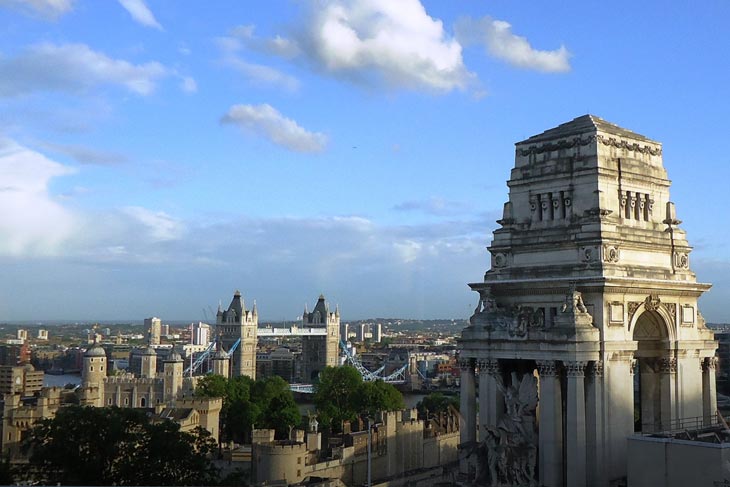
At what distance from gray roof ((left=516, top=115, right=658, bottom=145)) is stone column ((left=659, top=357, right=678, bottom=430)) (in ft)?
37.0

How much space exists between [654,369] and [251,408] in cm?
5994

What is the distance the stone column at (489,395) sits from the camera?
42.3 meters

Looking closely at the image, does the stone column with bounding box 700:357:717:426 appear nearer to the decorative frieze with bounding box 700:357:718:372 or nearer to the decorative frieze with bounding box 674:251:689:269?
the decorative frieze with bounding box 700:357:718:372

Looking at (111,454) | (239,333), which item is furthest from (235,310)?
(111,454)

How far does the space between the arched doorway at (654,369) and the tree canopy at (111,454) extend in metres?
22.5

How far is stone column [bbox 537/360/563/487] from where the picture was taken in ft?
129

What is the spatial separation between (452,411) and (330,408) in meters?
15.7

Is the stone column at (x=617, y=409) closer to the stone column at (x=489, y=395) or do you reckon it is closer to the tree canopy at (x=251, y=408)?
the stone column at (x=489, y=395)

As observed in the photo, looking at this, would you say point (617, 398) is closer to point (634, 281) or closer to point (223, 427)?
point (634, 281)

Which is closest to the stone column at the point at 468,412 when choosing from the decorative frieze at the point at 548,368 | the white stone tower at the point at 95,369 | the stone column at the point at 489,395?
the stone column at the point at 489,395

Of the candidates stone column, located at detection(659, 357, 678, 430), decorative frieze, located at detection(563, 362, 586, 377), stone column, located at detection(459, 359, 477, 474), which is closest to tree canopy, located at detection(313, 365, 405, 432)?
stone column, located at detection(459, 359, 477, 474)

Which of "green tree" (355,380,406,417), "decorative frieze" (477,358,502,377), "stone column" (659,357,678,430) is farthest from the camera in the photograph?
"green tree" (355,380,406,417)

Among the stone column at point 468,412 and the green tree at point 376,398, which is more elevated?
the stone column at point 468,412

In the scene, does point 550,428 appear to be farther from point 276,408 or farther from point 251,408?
point 276,408
